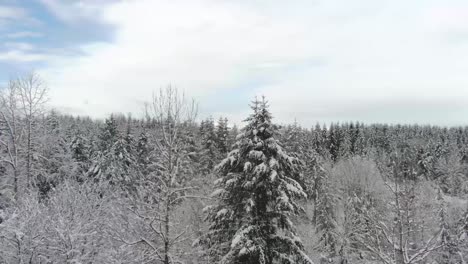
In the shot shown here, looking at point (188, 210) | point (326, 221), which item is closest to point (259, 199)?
point (188, 210)

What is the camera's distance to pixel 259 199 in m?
17.1

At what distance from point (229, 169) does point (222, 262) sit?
399cm

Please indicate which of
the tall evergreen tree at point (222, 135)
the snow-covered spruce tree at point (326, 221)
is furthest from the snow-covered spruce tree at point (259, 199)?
the tall evergreen tree at point (222, 135)

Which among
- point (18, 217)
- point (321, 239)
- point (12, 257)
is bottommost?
point (321, 239)

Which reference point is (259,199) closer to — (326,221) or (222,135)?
(326,221)

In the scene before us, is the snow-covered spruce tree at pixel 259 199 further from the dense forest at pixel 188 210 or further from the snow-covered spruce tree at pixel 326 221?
the snow-covered spruce tree at pixel 326 221

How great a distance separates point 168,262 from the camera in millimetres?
16594

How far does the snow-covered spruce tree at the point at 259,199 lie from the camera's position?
1650 cm

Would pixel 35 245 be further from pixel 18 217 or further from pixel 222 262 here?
pixel 222 262

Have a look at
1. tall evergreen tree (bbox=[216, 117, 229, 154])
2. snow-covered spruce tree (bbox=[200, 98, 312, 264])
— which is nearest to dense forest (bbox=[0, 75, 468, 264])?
snow-covered spruce tree (bbox=[200, 98, 312, 264])

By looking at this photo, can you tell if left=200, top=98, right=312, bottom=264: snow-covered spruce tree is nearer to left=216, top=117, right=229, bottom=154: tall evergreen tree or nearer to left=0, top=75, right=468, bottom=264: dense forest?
left=0, top=75, right=468, bottom=264: dense forest

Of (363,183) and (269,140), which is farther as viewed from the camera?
(363,183)

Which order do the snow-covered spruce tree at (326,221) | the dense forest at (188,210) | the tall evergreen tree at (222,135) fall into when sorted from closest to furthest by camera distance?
the dense forest at (188,210) < the snow-covered spruce tree at (326,221) < the tall evergreen tree at (222,135)

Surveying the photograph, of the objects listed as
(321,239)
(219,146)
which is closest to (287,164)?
(321,239)
